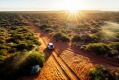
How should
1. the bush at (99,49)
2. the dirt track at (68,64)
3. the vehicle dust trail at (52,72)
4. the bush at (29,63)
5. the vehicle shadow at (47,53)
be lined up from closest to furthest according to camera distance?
the vehicle dust trail at (52,72)
the dirt track at (68,64)
the bush at (29,63)
the vehicle shadow at (47,53)
the bush at (99,49)

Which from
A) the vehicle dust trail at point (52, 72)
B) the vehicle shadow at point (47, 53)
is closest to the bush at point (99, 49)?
the vehicle shadow at point (47, 53)

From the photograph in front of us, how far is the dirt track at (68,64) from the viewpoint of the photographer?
42.7 ft

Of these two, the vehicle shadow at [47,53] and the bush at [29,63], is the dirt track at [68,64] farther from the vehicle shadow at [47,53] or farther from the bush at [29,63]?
the bush at [29,63]

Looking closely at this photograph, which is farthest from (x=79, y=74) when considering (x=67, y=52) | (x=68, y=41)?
(x=68, y=41)

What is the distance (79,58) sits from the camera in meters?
17.2

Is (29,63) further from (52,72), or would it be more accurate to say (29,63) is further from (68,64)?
(68,64)

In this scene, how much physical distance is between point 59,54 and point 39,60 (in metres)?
4.61

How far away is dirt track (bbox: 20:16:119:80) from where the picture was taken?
1301cm

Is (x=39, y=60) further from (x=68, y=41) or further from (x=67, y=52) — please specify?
(x=68, y=41)

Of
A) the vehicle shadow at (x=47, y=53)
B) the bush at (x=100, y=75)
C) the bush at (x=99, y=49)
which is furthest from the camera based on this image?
the bush at (x=99, y=49)

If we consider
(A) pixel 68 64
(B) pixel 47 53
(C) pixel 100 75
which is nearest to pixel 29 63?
(A) pixel 68 64

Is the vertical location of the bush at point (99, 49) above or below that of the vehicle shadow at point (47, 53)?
above

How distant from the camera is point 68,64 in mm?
15453

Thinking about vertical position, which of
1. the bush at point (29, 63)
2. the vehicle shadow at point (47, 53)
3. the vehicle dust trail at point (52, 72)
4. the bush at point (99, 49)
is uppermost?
the bush at point (29, 63)
